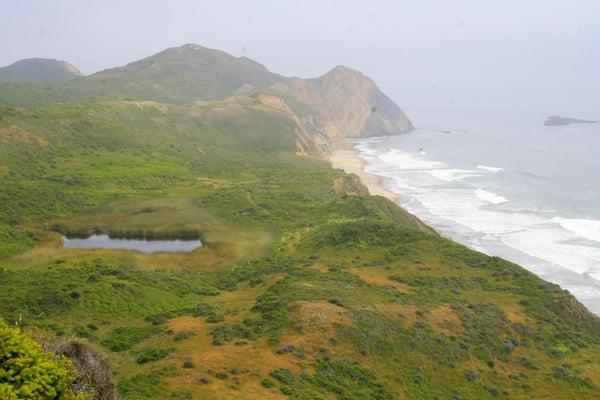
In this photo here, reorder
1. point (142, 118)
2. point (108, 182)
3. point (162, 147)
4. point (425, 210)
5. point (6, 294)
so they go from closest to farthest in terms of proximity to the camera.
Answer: point (6, 294), point (108, 182), point (425, 210), point (162, 147), point (142, 118)

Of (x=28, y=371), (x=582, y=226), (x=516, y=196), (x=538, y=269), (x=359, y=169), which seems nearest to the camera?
(x=28, y=371)

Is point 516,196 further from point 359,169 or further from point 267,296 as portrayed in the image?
point 267,296

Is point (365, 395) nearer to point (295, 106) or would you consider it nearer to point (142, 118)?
point (142, 118)

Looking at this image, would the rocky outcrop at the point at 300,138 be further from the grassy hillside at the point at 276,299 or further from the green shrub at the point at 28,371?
the green shrub at the point at 28,371

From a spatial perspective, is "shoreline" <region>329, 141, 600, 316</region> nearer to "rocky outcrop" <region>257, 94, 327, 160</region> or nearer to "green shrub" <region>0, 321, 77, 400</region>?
"rocky outcrop" <region>257, 94, 327, 160</region>

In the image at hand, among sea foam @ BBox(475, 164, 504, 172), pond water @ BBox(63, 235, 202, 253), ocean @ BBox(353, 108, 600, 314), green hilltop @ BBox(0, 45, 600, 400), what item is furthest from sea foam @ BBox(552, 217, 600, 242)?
pond water @ BBox(63, 235, 202, 253)

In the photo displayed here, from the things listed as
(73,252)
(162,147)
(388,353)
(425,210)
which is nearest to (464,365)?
(388,353)

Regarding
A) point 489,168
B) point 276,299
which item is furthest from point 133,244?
point 489,168
